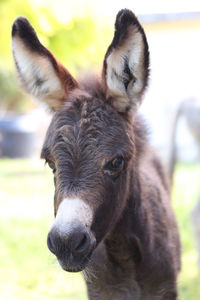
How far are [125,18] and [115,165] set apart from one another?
36.6 inches

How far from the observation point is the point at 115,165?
10.5ft

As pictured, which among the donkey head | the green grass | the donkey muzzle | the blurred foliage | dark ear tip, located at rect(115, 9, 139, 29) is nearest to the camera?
the donkey muzzle

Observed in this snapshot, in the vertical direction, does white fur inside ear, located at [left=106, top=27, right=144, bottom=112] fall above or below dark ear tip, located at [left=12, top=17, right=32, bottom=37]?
below

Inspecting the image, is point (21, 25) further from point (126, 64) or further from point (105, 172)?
point (105, 172)

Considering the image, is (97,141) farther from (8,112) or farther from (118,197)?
(8,112)

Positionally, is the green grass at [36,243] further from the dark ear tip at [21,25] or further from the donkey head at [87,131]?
the dark ear tip at [21,25]

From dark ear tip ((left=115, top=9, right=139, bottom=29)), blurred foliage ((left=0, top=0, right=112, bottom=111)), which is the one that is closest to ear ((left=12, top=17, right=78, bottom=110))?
dark ear tip ((left=115, top=9, right=139, bottom=29))

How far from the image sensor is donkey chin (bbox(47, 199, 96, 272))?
9.14 ft

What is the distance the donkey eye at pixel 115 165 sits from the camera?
125 inches

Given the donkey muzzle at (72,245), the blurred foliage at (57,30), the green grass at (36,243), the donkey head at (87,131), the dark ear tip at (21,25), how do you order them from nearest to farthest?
the donkey muzzle at (72,245), the donkey head at (87,131), the dark ear tip at (21,25), the green grass at (36,243), the blurred foliage at (57,30)

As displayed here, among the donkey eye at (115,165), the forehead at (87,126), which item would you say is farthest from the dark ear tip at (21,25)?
the donkey eye at (115,165)

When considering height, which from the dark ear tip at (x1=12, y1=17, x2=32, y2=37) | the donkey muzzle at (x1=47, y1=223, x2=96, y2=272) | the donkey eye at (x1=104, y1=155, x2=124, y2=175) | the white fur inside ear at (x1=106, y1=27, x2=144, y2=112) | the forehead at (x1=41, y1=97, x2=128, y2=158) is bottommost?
the donkey muzzle at (x1=47, y1=223, x2=96, y2=272)

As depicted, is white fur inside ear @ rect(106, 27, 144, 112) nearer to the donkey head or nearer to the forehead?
the donkey head

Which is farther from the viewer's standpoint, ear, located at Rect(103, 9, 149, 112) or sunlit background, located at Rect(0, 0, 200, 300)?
sunlit background, located at Rect(0, 0, 200, 300)
